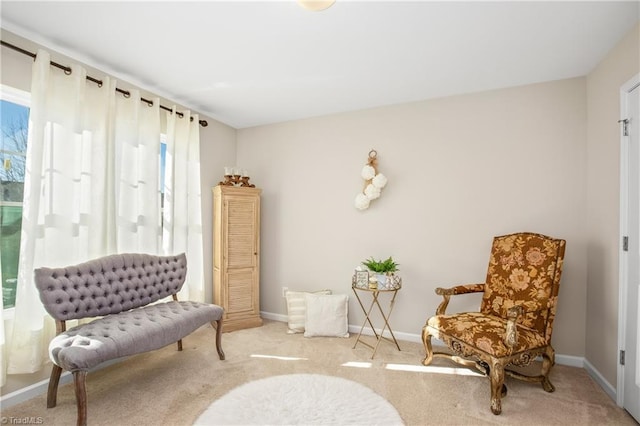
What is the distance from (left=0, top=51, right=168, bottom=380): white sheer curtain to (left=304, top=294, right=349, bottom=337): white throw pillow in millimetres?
1787

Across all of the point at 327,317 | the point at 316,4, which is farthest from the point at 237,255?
the point at 316,4

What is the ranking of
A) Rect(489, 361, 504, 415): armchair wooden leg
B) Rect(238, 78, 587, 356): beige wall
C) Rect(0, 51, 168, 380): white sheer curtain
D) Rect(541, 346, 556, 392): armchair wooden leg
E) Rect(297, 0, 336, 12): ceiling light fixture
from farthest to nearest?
Rect(238, 78, 587, 356): beige wall < Rect(541, 346, 556, 392): armchair wooden leg < Rect(0, 51, 168, 380): white sheer curtain < Rect(489, 361, 504, 415): armchair wooden leg < Rect(297, 0, 336, 12): ceiling light fixture

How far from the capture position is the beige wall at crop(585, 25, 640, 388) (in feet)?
7.82

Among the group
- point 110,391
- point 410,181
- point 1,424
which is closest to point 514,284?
point 410,181

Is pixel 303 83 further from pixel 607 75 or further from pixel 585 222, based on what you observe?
pixel 585 222

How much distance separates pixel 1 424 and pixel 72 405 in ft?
1.16

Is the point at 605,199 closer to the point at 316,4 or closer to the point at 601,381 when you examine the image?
the point at 601,381

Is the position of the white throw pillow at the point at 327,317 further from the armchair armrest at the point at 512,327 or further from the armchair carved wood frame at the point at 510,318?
the armchair armrest at the point at 512,327

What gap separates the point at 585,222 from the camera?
9.50 feet

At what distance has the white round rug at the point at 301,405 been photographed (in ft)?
6.75

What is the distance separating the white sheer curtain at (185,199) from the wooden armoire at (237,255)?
0.21 m

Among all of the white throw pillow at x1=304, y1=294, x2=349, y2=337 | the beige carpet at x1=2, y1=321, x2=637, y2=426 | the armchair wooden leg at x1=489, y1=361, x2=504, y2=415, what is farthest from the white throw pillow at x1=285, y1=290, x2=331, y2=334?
the armchair wooden leg at x1=489, y1=361, x2=504, y2=415

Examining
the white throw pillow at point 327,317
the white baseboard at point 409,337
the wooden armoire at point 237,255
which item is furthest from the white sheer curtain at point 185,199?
the white throw pillow at point 327,317
